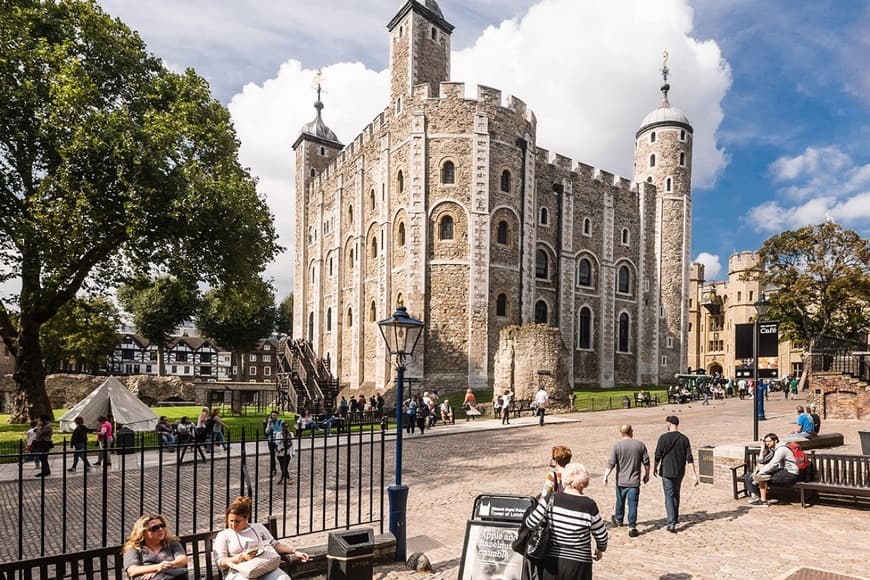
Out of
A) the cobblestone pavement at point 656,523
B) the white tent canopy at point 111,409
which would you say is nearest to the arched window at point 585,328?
the cobblestone pavement at point 656,523

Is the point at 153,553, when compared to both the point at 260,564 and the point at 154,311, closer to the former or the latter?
the point at 260,564

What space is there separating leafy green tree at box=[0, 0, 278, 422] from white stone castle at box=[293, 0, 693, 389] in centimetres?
1243

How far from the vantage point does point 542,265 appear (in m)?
36.9

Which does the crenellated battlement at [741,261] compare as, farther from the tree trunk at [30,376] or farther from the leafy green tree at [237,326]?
the tree trunk at [30,376]

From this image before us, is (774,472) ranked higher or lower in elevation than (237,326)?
lower

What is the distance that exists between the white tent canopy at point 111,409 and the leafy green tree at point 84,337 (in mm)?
10786

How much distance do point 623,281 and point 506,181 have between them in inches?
596

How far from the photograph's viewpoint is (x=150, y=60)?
21031 mm

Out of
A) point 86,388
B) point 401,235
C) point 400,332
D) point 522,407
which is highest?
point 401,235

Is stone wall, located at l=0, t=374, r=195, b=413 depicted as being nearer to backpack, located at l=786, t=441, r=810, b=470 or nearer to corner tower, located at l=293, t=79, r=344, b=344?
corner tower, located at l=293, t=79, r=344, b=344

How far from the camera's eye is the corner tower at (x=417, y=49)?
1347 inches

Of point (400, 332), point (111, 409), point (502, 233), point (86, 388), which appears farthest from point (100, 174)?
point (86, 388)

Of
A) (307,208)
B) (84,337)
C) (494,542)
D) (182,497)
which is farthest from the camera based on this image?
(307,208)

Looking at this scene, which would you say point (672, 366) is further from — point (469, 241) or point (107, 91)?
point (107, 91)
